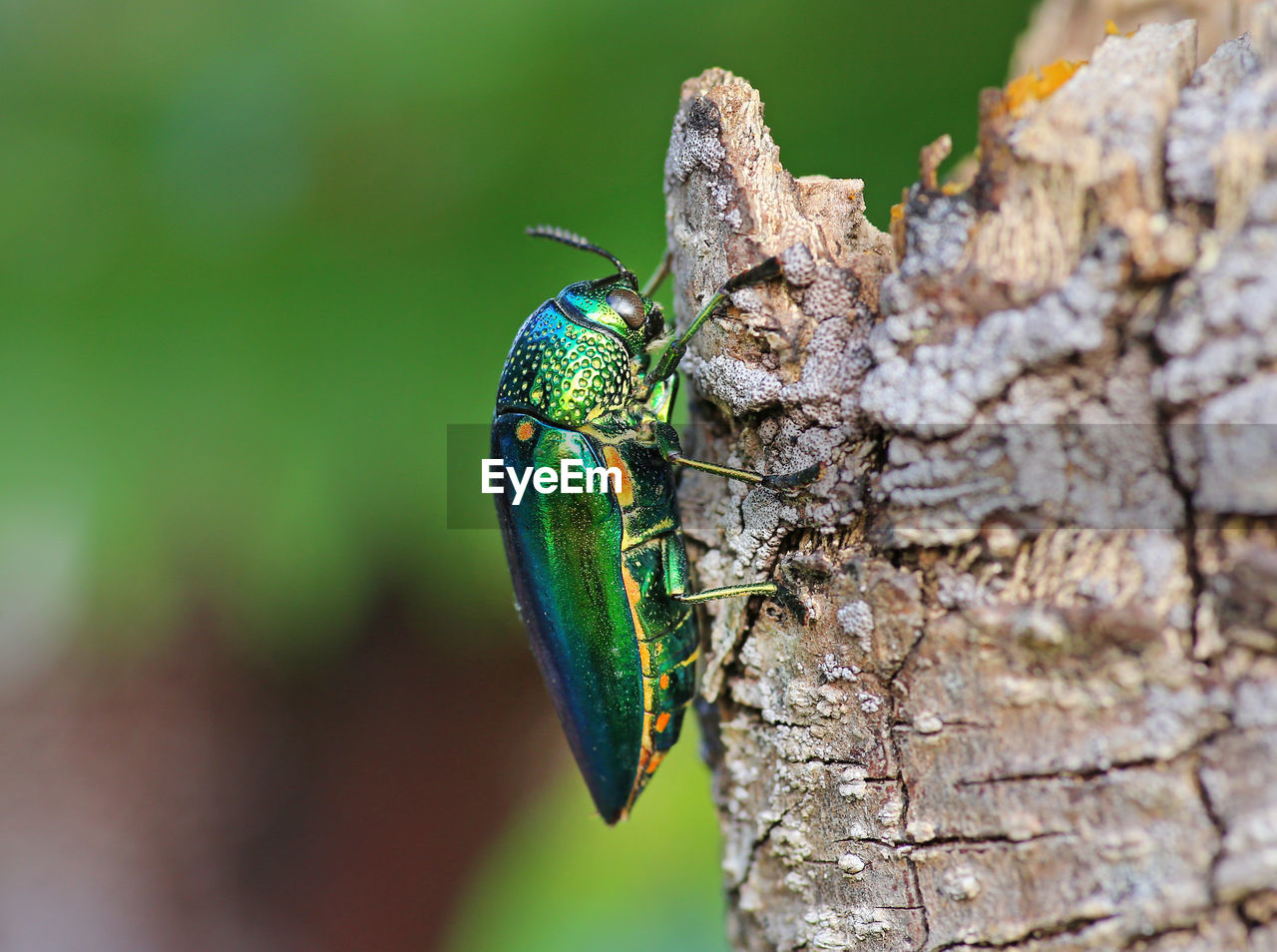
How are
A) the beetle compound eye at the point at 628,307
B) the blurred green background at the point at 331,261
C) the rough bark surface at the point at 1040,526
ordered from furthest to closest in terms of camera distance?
the blurred green background at the point at 331,261, the beetle compound eye at the point at 628,307, the rough bark surface at the point at 1040,526

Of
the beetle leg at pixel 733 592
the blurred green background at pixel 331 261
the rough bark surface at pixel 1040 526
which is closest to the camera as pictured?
the rough bark surface at pixel 1040 526

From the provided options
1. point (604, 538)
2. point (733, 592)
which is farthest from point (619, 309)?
point (733, 592)

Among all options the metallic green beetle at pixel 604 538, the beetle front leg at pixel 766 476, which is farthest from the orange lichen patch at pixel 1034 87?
the metallic green beetle at pixel 604 538

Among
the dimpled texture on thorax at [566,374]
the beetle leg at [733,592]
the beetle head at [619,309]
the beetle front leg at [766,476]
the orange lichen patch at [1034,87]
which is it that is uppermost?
the orange lichen patch at [1034,87]

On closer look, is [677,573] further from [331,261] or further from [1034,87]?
[331,261]

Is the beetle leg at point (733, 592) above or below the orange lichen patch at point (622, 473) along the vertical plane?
below

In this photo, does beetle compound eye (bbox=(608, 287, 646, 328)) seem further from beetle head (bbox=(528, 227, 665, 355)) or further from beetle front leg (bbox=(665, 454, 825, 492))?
beetle front leg (bbox=(665, 454, 825, 492))

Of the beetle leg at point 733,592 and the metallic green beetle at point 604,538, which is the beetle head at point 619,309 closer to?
the metallic green beetle at point 604,538
